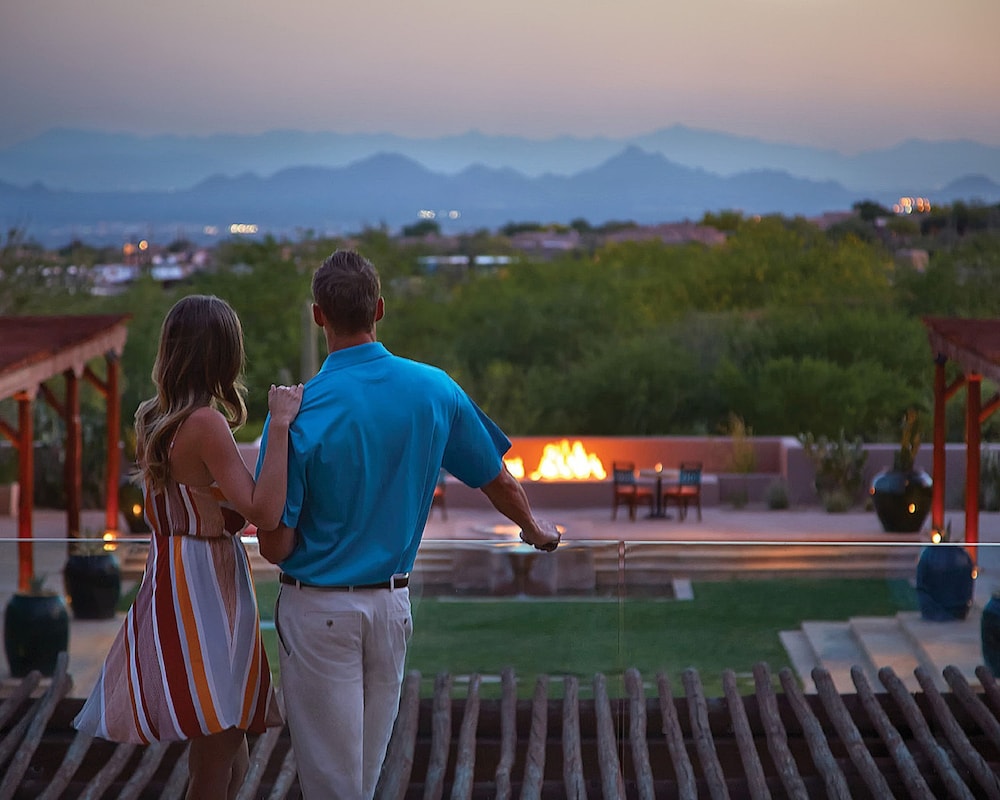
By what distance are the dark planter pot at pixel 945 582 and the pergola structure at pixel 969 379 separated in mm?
6383

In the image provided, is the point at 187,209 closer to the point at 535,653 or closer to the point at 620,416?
the point at 620,416

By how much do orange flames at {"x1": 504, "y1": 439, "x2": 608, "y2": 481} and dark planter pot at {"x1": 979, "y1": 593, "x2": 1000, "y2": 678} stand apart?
11.6 m

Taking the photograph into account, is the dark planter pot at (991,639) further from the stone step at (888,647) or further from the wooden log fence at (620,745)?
the stone step at (888,647)

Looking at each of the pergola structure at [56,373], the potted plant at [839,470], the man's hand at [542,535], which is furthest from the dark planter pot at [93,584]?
the potted plant at [839,470]

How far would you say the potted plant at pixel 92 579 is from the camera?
3664mm

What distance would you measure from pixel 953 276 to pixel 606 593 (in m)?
29.1

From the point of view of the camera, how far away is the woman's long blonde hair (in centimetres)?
258

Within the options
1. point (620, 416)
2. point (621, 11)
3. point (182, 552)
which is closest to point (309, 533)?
point (182, 552)

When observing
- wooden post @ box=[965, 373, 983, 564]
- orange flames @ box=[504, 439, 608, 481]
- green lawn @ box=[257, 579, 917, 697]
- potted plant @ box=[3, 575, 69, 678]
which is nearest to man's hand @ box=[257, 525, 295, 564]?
green lawn @ box=[257, 579, 917, 697]

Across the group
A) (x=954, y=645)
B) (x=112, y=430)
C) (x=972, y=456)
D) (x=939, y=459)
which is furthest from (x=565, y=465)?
(x=954, y=645)

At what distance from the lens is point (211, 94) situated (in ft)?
122

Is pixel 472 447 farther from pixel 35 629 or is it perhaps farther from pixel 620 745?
pixel 35 629

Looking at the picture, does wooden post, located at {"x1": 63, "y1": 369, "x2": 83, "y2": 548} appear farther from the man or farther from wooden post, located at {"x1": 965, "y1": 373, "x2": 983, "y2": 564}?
the man

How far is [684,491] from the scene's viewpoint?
1452cm
